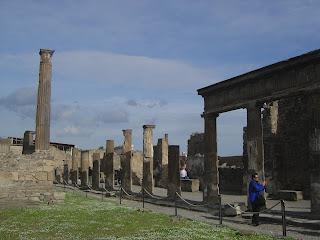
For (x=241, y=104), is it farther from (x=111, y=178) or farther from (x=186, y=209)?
Answer: (x=111, y=178)

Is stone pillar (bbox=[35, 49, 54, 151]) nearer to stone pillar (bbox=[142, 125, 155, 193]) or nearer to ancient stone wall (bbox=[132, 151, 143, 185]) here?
stone pillar (bbox=[142, 125, 155, 193])

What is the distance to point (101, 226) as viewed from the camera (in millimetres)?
11531

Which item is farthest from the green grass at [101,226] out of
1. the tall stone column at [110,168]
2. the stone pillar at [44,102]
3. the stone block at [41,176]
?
the tall stone column at [110,168]

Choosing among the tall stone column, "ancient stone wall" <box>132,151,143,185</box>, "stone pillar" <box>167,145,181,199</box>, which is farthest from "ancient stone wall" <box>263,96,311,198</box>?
"ancient stone wall" <box>132,151,143,185</box>

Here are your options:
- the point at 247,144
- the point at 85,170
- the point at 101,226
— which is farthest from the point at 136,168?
the point at 101,226

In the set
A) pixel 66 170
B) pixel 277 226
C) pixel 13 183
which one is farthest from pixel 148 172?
pixel 66 170

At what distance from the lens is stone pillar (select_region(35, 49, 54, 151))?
1906 cm

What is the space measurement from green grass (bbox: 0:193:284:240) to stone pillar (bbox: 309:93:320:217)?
320cm

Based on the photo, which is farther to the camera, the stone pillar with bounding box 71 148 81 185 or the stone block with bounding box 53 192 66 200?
the stone pillar with bounding box 71 148 81 185

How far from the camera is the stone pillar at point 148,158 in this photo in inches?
866

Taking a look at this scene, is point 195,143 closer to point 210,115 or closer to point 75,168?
point 75,168

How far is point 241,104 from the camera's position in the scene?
615 inches

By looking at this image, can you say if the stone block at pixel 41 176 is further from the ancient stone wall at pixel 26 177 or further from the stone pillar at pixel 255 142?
the stone pillar at pixel 255 142

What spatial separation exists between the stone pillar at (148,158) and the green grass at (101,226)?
258 inches
